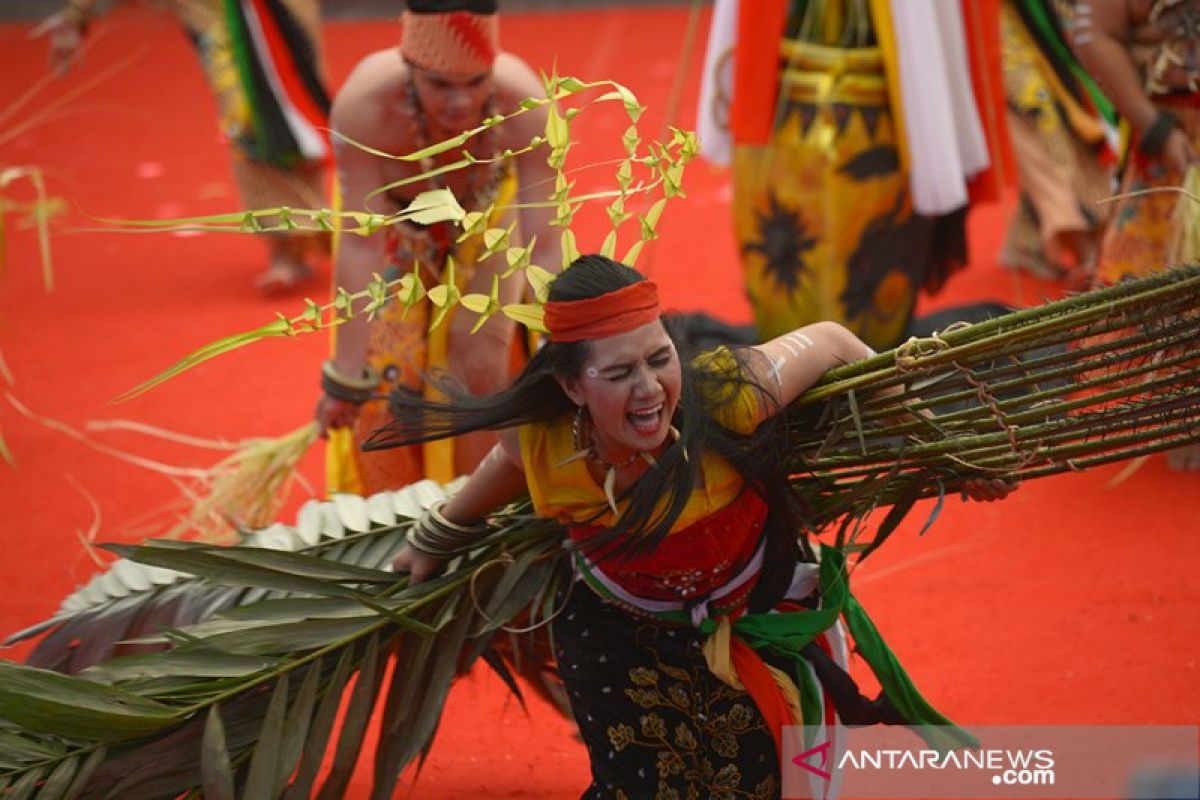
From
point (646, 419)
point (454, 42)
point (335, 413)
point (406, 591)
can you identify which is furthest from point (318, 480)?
point (646, 419)

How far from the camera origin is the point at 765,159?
15.5 feet

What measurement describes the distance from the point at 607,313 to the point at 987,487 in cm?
60

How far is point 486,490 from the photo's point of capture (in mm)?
2518

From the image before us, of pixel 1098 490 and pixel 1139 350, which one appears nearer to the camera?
pixel 1139 350

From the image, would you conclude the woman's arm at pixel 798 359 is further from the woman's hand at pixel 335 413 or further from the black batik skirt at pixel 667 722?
the woman's hand at pixel 335 413

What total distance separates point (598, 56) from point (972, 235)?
12.1ft

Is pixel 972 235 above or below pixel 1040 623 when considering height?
above

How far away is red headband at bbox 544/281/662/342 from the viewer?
223 centimetres

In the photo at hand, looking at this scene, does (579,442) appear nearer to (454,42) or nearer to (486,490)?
(486,490)

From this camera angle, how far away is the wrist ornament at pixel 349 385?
3451mm

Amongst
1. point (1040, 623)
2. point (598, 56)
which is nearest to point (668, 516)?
point (1040, 623)

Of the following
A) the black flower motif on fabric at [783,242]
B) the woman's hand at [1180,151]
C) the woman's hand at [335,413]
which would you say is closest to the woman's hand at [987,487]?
the woman's hand at [335,413]

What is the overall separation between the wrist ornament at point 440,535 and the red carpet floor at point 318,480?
590 millimetres

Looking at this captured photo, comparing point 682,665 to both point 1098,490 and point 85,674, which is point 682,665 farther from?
point 1098,490
